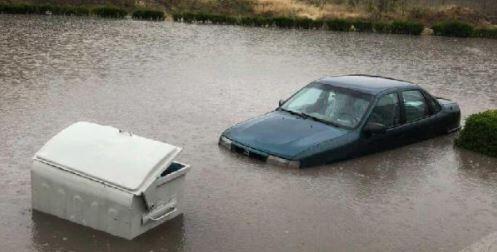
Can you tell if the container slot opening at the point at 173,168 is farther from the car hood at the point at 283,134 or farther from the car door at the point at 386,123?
the car door at the point at 386,123

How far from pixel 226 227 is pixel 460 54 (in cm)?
2104

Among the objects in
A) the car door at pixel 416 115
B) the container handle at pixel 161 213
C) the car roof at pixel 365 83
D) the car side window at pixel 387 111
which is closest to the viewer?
the container handle at pixel 161 213

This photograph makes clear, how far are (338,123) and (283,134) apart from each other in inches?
42.7

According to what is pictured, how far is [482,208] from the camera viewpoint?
362 inches

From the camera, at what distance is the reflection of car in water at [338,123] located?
10.2m

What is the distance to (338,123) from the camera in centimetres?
1088

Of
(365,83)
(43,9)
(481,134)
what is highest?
(365,83)

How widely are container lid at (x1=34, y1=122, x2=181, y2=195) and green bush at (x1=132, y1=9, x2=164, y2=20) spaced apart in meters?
26.1

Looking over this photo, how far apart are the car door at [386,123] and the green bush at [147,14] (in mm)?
23265

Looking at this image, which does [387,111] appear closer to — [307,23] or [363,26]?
[307,23]

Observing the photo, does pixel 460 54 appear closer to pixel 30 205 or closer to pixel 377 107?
pixel 377 107

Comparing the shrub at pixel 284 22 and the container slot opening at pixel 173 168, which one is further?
the shrub at pixel 284 22

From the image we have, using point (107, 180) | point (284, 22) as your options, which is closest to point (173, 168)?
point (107, 180)

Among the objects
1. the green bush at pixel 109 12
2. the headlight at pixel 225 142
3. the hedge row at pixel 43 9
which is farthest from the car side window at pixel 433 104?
the hedge row at pixel 43 9
